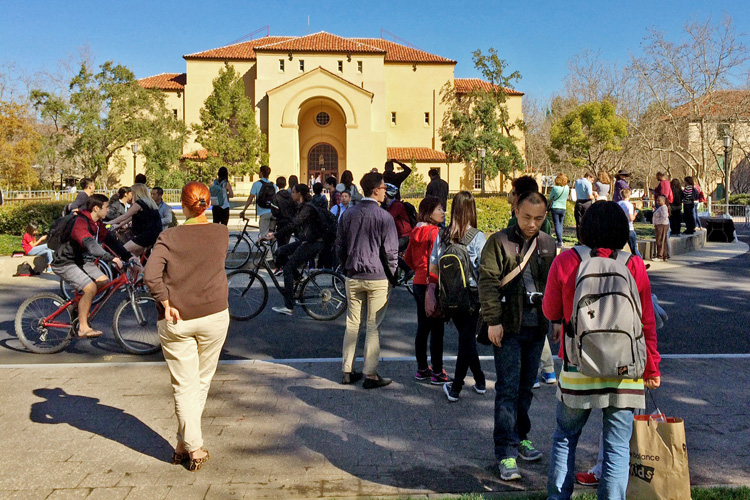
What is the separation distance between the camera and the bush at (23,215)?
1912 cm

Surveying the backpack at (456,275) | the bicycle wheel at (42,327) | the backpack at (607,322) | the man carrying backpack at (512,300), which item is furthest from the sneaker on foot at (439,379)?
the bicycle wheel at (42,327)

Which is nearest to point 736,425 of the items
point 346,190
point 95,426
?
point 95,426

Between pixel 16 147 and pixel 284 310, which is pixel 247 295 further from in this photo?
pixel 16 147

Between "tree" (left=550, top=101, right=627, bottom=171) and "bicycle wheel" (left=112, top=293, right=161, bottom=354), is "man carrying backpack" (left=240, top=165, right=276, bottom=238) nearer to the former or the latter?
"bicycle wheel" (left=112, top=293, right=161, bottom=354)

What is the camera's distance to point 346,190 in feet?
39.6

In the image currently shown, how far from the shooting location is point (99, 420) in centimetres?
516

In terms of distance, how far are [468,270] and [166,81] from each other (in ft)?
169

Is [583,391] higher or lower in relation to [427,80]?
lower

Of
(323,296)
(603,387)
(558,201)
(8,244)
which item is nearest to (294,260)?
(323,296)

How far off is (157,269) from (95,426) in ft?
5.33

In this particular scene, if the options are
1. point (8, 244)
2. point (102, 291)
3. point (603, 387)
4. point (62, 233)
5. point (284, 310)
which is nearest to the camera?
point (603, 387)

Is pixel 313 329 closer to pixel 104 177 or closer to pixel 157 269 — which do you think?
pixel 157 269

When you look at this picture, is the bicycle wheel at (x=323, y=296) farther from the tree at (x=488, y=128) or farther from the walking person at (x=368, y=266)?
the tree at (x=488, y=128)

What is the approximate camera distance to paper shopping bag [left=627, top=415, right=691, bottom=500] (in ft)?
10.1
